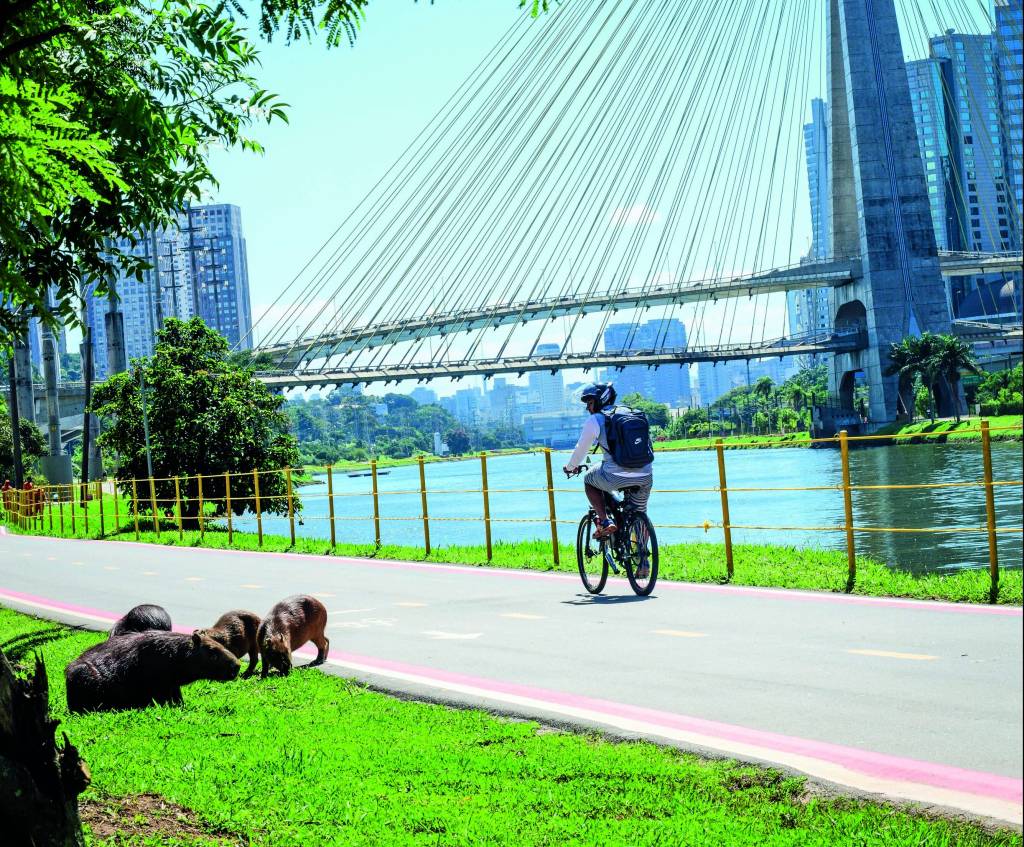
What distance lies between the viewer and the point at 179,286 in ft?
151

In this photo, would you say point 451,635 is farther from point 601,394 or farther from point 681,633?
point 601,394

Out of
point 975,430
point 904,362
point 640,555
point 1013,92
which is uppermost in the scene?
point 904,362

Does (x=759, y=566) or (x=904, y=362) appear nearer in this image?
(x=759, y=566)

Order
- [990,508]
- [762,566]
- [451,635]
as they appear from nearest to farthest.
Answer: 1. [990,508]
2. [451,635]
3. [762,566]

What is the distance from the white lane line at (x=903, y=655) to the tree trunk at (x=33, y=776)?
15.4 feet

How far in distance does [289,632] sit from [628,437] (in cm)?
347

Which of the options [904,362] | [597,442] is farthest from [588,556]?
[904,362]

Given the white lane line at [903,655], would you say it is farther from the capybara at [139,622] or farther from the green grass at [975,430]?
the capybara at [139,622]

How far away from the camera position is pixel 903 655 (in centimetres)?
658

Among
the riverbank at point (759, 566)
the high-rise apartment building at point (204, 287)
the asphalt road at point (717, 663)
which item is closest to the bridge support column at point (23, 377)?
the high-rise apartment building at point (204, 287)

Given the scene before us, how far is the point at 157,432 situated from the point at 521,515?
42.7 feet

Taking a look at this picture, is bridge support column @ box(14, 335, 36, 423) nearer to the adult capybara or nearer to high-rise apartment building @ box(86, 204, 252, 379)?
high-rise apartment building @ box(86, 204, 252, 379)

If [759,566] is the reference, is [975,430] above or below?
above

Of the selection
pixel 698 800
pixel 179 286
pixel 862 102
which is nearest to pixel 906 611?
pixel 698 800
